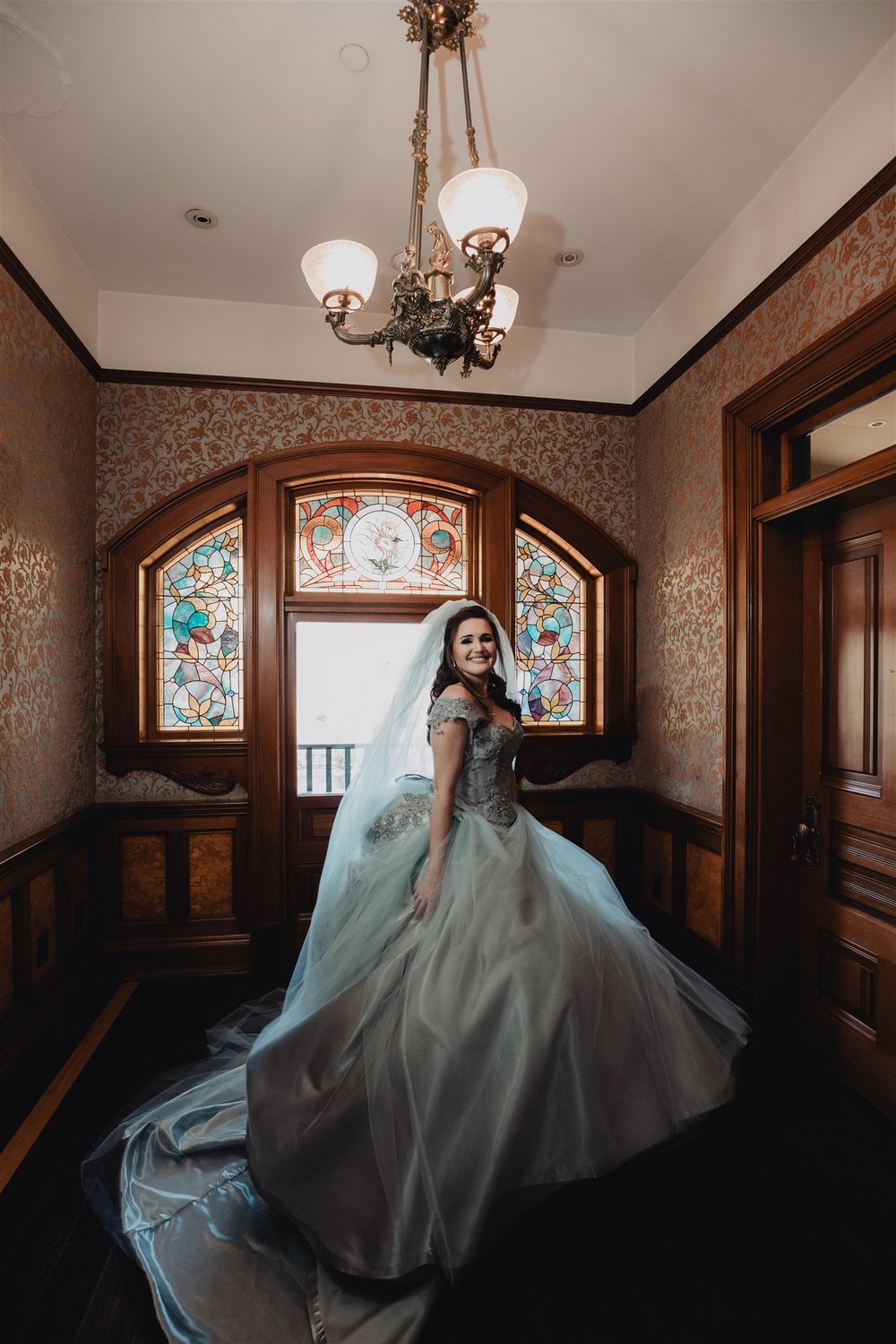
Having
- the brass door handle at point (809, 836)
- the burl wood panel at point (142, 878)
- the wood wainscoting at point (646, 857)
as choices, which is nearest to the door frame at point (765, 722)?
the brass door handle at point (809, 836)

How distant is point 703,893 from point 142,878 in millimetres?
2846

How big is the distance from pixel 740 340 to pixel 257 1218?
11.7 ft

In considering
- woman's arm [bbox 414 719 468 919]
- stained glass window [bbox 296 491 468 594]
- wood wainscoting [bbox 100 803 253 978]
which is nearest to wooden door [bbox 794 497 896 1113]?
woman's arm [bbox 414 719 468 919]

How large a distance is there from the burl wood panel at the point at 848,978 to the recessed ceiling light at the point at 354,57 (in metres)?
3.53

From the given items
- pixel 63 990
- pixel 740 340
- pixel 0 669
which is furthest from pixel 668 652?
pixel 63 990

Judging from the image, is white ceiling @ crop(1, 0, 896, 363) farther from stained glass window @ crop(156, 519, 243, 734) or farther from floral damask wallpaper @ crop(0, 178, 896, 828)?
stained glass window @ crop(156, 519, 243, 734)

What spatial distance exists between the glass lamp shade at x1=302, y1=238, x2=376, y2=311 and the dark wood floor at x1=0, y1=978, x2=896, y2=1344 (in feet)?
8.47

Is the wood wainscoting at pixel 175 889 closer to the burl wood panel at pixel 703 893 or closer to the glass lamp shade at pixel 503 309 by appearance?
the burl wood panel at pixel 703 893

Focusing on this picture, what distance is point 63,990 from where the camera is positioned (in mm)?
3002

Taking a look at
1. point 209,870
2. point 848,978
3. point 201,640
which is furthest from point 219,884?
point 848,978

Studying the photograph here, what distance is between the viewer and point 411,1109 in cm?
166

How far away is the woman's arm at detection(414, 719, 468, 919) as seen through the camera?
2.08 meters

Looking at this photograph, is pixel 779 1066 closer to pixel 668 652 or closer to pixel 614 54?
pixel 668 652

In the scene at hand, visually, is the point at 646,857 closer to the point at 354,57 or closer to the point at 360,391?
the point at 360,391
